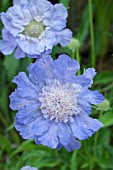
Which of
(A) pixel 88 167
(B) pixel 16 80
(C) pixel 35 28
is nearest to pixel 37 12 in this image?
(C) pixel 35 28

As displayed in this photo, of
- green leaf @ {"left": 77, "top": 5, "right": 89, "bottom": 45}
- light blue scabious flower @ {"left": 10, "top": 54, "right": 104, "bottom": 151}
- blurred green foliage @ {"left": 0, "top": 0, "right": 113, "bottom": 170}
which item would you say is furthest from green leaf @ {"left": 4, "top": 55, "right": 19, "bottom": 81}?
light blue scabious flower @ {"left": 10, "top": 54, "right": 104, "bottom": 151}

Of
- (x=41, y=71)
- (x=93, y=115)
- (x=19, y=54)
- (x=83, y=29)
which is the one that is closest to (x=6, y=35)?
(x=19, y=54)

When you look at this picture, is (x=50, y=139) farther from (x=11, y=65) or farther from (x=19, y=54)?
(x=11, y=65)

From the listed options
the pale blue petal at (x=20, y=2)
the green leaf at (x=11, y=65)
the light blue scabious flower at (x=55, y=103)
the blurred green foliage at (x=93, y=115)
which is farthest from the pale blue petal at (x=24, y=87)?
the green leaf at (x=11, y=65)

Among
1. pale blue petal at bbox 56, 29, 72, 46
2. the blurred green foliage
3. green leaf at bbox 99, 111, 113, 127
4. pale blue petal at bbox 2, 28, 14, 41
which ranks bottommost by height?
the blurred green foliage

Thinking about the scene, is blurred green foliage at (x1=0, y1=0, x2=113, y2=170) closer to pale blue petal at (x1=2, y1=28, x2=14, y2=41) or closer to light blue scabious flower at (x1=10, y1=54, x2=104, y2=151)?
light blue scabious flower at (x1=10, y1=54, x2=104, y2=151)

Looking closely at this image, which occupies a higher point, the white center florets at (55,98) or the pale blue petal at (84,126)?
the white center florets at (55,98)

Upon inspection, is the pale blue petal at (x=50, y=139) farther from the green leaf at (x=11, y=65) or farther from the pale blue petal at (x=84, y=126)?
the green leaf at (x=11, y=65)
